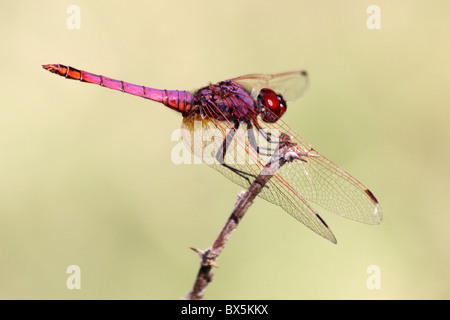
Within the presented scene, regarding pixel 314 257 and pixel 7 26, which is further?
pixel 7 26

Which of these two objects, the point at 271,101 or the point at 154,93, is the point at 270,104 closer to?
the point at 271,101

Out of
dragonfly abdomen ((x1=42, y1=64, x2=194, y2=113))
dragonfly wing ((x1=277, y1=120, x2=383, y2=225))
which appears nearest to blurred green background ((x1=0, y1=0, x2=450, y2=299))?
dragonfly abdomen ((x1=42, y1=64, x2=194, y2=113))

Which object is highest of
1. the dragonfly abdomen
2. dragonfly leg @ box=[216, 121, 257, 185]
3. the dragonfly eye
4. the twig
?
the dragonfly abdomen

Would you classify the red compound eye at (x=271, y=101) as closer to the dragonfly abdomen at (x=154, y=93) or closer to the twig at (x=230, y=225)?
the dragonfly abdomen at (x=154, y=93)

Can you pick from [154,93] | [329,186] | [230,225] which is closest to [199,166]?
[154,93]

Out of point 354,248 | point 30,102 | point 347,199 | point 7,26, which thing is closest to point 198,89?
point 347,199

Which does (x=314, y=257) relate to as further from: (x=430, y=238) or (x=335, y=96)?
(x=335, y=96)

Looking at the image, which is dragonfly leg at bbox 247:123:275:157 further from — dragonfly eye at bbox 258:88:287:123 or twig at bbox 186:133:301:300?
twig at bbox 186:133:301:300
